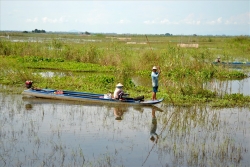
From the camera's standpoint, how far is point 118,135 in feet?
26.9

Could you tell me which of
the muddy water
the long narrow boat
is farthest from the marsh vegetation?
the long narrow boat

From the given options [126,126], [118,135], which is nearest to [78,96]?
[126,126]

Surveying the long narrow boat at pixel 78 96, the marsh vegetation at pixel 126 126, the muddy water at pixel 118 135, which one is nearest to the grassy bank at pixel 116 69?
the marsh vegetation at pixel 126 126

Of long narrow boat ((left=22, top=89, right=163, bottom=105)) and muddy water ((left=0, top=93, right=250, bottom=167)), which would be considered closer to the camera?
muddy water ((left=0, top=93, right=250, bottom=167))

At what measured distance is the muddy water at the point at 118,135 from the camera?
6750 mm

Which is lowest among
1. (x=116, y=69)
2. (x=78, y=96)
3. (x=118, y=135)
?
(x=118, y=135)

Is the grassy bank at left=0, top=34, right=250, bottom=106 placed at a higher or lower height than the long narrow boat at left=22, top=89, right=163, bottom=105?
higher

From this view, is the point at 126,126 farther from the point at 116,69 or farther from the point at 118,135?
the point at 116,69

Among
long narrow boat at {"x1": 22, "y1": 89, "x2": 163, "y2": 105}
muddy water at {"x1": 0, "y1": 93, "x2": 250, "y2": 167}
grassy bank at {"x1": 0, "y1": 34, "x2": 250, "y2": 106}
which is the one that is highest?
grassy bank at {"x1": 0, "y1": 34, "x2": 250, "y2": 106}

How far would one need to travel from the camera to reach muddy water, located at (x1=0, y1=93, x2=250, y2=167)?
6.75 m

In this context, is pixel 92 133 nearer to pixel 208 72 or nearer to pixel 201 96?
pixel 201 96

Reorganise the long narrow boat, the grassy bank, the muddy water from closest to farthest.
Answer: the muddy water, the long narrow boat, the grassy bank

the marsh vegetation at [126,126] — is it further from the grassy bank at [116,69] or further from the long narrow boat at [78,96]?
the long narrow boat at [78,96]

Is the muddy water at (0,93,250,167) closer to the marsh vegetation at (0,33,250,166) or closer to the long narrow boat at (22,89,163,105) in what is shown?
the marsh vegetation at (0,33,250,166)
